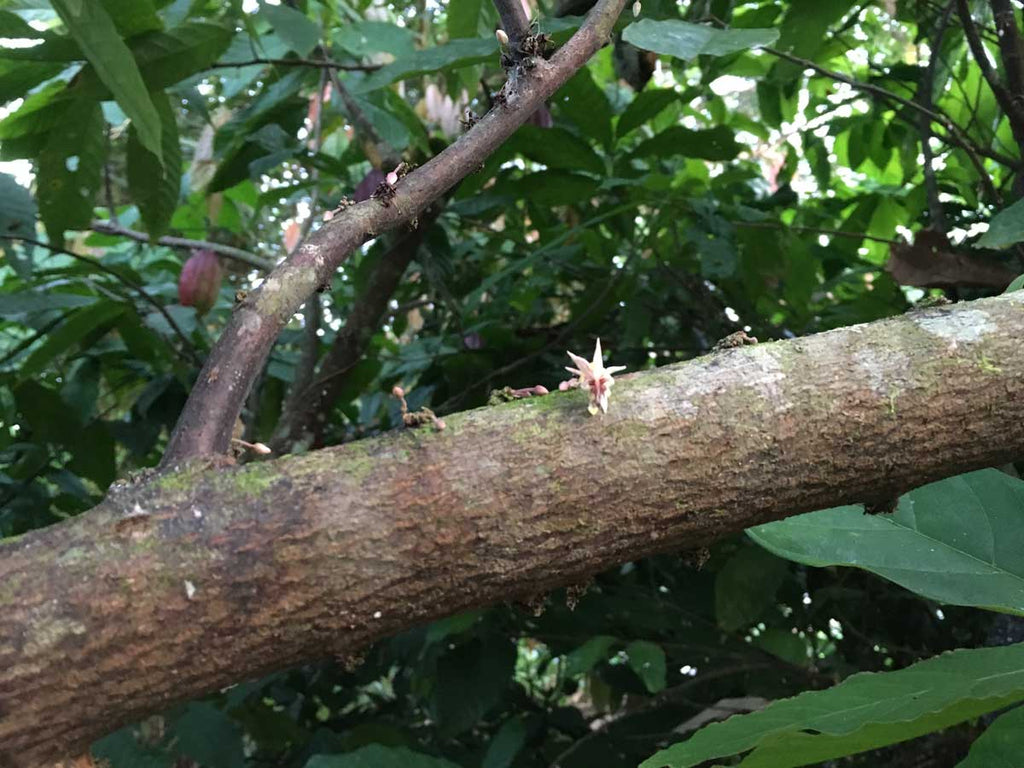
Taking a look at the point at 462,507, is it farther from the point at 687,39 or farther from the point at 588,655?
the point at 588,655

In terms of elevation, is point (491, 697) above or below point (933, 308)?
below

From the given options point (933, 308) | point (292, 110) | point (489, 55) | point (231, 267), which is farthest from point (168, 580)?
point (231, 267)

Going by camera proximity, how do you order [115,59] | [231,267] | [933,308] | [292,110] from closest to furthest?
[933,308] → [115,59] → [292,110] → [231,267]

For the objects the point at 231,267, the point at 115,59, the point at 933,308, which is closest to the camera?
the point at 933,308

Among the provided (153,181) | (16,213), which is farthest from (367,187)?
(16,213)

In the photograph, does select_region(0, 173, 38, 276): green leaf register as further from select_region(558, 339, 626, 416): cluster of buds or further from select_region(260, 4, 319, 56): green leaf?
select_region(558, 339, 626, 416): cluster of buds

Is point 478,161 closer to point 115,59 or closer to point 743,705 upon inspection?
point 115,59

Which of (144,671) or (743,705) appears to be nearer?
(144,671)
